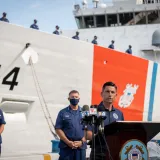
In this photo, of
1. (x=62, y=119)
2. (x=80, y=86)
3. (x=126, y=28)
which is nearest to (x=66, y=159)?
(x=62, y=119)

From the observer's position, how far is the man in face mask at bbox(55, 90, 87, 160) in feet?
14.2

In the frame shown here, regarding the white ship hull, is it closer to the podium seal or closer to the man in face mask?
the man in face mask

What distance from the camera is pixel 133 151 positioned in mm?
3096

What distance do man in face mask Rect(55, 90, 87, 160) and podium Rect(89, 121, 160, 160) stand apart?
123cm

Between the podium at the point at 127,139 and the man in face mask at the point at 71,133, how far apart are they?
123 centimetres

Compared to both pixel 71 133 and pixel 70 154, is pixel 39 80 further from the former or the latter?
pixel 70 154

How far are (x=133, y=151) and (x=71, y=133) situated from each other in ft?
4.61

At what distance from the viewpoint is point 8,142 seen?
20.0ft

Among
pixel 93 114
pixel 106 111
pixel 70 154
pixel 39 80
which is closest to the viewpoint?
pixel 93 114

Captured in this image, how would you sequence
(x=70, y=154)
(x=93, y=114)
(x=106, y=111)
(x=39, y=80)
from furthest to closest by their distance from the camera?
1. (x=39, y=80)
2. (x=70, y=154)
3. (x=106, y=111)
4. (x=93, y=114)

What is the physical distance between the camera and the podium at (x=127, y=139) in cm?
306

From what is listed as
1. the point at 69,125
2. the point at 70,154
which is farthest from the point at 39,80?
the point at 70,154

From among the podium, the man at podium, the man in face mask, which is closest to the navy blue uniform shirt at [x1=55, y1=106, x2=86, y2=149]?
the man in face mask

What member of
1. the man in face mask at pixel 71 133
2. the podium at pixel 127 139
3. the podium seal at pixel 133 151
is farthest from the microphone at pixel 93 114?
the man in face mask at pixel 71 133
